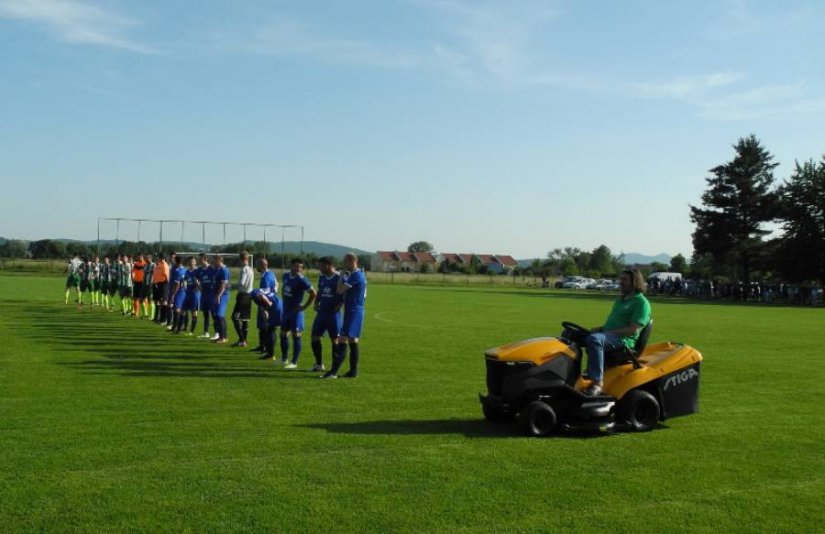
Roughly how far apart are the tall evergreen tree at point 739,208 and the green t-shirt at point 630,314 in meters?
69.5

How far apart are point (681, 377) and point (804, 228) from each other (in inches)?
2483

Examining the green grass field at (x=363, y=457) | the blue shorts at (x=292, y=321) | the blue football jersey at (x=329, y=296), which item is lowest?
the green grass field at (x=363, y=457)

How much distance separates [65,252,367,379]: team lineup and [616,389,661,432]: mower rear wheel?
5.00m

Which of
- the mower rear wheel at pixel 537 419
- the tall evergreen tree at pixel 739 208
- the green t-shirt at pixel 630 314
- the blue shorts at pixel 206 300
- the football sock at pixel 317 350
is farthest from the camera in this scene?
the tall evergreen tree at pixel 739 208

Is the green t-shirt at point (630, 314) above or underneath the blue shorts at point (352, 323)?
above

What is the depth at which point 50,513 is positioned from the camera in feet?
18.1

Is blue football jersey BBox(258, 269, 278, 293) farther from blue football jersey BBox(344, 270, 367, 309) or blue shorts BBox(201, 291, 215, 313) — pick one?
blue football jersey BBox(344, 270, 367, 309)

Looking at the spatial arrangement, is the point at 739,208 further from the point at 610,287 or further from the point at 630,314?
the point at 630,314

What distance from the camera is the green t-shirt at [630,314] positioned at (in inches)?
348

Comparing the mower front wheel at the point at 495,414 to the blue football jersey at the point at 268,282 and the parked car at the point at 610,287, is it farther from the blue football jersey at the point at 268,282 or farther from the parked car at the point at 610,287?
the parked car at the point at 610,287

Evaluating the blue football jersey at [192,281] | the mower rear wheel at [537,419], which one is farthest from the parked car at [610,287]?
the mower rear wheel at [537,419]

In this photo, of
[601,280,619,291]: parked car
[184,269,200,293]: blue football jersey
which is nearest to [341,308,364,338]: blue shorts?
[184,269,200,293]: blue football jersey

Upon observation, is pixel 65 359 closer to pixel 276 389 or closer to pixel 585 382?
pixel 276 389

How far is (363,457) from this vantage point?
23.9 feet
